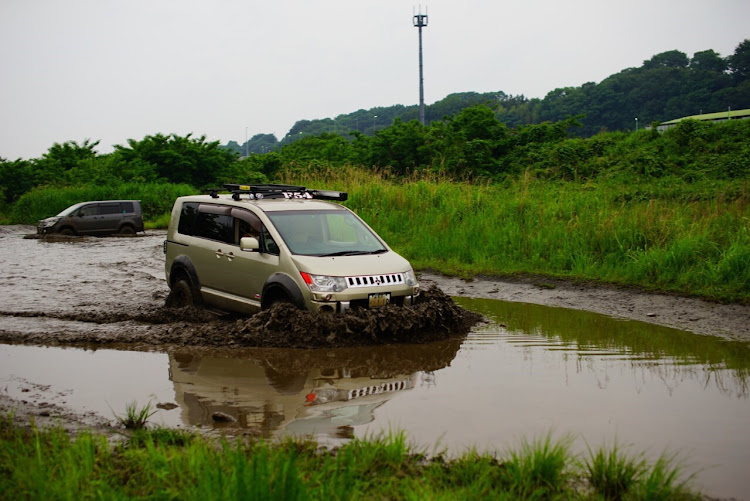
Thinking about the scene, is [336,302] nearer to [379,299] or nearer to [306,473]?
[379,299]

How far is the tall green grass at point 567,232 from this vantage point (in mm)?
12703

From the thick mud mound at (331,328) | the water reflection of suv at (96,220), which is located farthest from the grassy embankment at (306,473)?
the water reflection of suv at (96,220)

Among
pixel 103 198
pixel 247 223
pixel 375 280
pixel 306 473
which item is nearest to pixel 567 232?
pixel 375 280

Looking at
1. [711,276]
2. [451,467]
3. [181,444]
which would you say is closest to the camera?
[451,467]

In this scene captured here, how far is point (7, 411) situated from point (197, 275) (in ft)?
14.7

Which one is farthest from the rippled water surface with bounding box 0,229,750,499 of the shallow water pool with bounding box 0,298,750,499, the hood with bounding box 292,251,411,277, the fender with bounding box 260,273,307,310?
the hood with bounding box 292,251,411,277

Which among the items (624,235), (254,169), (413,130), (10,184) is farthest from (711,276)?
(10,184)

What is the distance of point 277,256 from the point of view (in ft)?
30.1

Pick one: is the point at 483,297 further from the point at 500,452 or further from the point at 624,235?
the point at 500,452

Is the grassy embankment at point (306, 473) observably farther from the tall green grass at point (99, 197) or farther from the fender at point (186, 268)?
the tall green grass at point (99, 197)

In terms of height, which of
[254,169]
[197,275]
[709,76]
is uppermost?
[709,76]

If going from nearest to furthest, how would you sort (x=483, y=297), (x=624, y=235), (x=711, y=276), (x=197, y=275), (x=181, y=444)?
(x=181, y=444), (x=197, y=275), (x=711, y=276), (x=483, y=297), (x=624, y=235)

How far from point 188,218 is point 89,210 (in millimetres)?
21274

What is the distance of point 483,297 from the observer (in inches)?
512
